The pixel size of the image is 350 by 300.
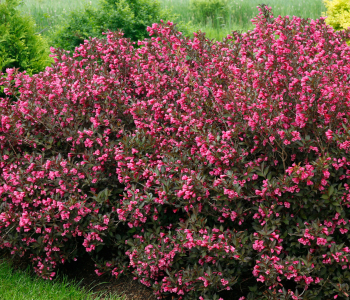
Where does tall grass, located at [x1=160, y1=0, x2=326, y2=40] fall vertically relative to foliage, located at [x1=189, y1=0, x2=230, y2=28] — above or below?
below

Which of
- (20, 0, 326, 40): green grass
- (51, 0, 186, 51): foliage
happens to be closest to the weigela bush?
(51, 0, 186, 51): foliage

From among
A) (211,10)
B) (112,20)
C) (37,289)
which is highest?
(112,20)

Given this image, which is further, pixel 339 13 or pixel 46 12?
pixel 46 12

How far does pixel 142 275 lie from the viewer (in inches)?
125

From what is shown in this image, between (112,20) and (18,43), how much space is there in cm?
176

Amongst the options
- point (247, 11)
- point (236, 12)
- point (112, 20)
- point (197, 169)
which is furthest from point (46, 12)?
point (197, 169)

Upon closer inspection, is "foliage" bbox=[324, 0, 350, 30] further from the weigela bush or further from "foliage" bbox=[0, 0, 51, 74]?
"foliage" bbox=[0, 0, 51, 74]

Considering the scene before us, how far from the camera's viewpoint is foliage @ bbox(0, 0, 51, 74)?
19.0ft

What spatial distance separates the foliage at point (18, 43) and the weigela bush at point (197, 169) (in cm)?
221

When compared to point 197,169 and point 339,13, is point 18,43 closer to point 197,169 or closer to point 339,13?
point 197,169

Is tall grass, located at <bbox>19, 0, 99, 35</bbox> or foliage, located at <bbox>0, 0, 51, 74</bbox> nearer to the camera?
foliage, located at <bbox>0, 0, 51, 74</bbox>

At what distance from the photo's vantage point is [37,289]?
11.0 ft

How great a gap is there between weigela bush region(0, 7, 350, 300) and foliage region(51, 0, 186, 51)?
3309mm

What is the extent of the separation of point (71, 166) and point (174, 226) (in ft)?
3.08
